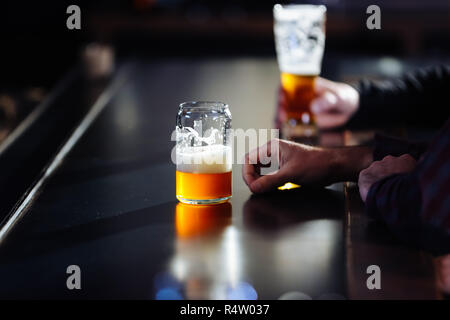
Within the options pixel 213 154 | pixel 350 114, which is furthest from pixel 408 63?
pixel 213 154

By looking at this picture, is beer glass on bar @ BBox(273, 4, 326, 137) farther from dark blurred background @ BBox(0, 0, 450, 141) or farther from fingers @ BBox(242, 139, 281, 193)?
dark blurred background @ BBox(0, 0, 450, 141)

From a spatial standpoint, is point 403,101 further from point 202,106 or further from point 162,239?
point 162,239

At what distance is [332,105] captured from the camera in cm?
165

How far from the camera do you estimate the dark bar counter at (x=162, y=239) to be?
771 mm

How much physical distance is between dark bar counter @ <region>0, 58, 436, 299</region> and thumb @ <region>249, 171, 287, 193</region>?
0.02 metres

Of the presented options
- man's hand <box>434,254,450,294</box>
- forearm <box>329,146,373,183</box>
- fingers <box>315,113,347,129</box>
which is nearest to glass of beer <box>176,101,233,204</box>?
forearm <box>329,146,373,183</box>

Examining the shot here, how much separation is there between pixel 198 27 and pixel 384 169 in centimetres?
396

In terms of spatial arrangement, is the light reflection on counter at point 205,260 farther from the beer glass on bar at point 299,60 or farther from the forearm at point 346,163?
the beer glass on bar at point 299,60

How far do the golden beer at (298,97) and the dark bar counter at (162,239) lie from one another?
0.38 m

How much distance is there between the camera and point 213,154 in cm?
103

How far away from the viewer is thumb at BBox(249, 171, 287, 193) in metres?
1.09

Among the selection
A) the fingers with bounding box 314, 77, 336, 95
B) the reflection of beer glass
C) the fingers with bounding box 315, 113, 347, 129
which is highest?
the fingers with bounding box 314, 77, 336, 95

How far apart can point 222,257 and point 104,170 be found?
0.50 m

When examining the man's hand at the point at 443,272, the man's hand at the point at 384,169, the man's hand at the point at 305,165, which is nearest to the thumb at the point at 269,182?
the man's hand at the point at 305,165
